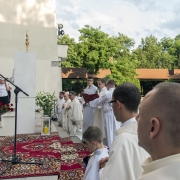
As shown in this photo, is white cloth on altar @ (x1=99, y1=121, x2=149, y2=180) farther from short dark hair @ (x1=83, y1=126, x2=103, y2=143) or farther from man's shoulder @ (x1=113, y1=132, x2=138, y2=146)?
short dark hair @ (x1=83, y1=126, x2=103, y2=143)

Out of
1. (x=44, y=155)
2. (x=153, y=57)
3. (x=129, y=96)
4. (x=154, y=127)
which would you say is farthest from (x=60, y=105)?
(x=153, y=57)

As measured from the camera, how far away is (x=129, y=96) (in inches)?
83.5

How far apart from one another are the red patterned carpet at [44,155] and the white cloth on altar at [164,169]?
11.5 ft

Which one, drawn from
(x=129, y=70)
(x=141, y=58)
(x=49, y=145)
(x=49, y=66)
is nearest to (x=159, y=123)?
(x=49, y=145)

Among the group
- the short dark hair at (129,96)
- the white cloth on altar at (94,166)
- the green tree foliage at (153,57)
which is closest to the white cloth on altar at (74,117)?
the white cloth on altar at (94,166)

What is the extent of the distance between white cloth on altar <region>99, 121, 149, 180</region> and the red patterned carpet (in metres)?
2.70

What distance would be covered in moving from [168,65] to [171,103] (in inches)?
1779

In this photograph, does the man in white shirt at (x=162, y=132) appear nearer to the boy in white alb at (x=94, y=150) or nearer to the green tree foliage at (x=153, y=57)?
the boy in white alb at (x=94, y=150)

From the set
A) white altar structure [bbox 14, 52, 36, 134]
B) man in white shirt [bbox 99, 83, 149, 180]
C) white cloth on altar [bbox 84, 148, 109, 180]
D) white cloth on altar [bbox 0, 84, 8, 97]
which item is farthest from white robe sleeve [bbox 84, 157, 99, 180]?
white cloth on altar [bbox 0, 84, 8, 97]

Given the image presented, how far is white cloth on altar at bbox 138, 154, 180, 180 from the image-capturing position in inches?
34.8

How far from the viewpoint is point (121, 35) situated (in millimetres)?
44562

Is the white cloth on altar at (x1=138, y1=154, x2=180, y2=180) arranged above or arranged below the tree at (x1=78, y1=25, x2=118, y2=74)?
below

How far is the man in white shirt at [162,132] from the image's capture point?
92cm

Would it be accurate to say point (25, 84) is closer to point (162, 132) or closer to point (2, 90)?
point (2, 90)
